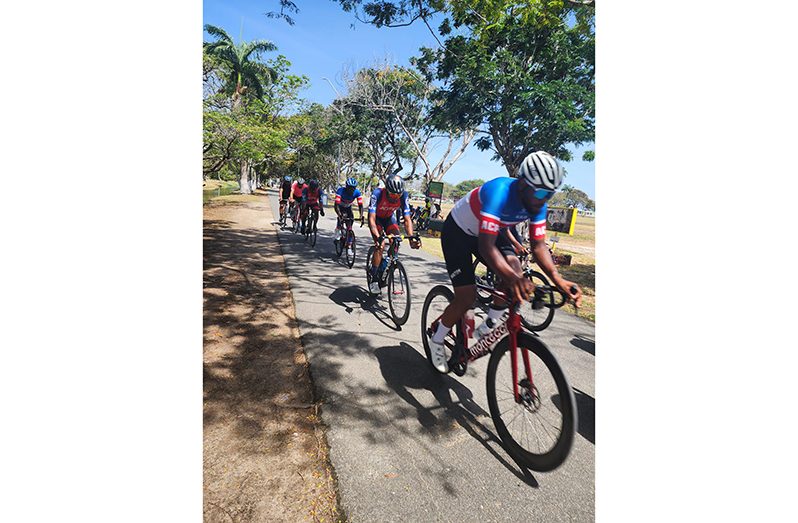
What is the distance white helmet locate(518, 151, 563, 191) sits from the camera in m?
Result: 2.27

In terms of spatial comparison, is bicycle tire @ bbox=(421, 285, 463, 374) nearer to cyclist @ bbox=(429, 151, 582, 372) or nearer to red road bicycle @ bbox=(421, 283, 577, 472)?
cyclist @ bbox=(429, 151, 582, 372)

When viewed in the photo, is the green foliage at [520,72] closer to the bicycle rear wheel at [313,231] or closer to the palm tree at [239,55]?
the palm tree at [239,55]

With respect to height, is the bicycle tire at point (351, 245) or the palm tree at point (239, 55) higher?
the palm tree at point (239, 55)

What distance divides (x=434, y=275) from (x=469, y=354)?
4818 millimetres

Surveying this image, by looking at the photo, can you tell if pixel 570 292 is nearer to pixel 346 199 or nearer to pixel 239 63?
pixel 346 199

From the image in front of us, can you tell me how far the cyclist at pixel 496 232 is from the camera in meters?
2.27

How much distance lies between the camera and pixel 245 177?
33375mm

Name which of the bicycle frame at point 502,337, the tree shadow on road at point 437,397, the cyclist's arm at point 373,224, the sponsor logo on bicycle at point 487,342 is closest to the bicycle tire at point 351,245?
the cyclist's arm at point 373,224

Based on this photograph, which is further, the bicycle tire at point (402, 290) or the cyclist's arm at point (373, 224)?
the cyclist's arm at point (373, 224)

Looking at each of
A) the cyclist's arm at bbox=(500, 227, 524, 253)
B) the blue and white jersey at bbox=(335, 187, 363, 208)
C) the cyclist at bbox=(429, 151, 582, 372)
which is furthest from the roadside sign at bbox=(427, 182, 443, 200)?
the cyclist at bbox=(429, 151, 582, 372)

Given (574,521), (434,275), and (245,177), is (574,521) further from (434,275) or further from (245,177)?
(245,177)

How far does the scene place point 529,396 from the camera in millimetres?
2348

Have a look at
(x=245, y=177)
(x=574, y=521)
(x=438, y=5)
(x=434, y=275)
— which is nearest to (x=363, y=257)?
(x=434, y=275)

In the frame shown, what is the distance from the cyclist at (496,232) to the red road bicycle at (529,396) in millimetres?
193
